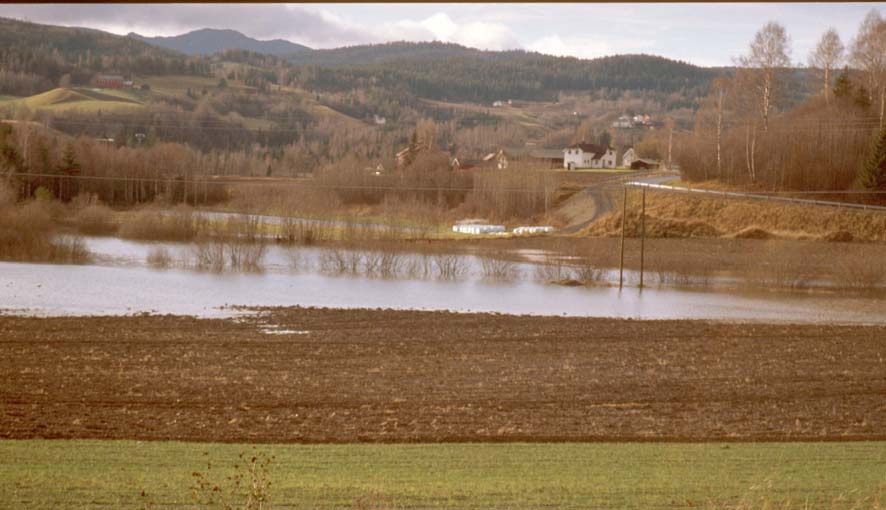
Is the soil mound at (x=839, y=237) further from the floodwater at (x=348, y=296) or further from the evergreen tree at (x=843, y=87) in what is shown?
the evergreen tree at (x=843, y=87)

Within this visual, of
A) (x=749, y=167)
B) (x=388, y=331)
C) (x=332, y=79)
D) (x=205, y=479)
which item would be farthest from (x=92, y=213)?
(x=332, y=79)

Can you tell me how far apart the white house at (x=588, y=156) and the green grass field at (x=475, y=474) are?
185 feet

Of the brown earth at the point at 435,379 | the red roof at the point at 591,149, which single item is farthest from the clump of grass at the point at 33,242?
the red roof at the point at 591,149

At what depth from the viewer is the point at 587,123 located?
261ft

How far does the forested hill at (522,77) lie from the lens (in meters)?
83.2

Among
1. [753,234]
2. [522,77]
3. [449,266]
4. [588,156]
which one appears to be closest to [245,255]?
[449,266]

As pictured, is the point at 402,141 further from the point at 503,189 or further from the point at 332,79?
the point at 332,79

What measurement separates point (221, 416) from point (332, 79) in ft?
247

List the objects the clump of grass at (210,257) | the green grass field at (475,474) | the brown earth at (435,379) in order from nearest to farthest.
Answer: the green grass field at (475,474)
the brown earth at (435,379)
the clump of grass at (210,257)

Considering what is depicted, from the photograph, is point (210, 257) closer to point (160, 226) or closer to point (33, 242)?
point (33, 242)

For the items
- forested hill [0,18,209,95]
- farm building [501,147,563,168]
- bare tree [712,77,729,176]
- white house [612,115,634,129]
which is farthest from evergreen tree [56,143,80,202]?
white house [612,115,634,129]

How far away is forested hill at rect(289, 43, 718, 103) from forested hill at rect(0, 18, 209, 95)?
13261 mm

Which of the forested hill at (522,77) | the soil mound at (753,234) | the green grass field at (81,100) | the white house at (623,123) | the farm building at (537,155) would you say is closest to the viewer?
the soil mound at (753,234)

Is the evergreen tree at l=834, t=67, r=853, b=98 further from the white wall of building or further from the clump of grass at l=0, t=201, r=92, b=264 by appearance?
the clump of grass at l=0, t=201, r=92, b=264
